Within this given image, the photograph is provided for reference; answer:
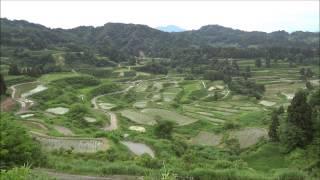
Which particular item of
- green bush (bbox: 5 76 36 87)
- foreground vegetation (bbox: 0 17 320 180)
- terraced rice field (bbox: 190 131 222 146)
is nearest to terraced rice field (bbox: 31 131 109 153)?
foreground vegetation (bbox: 0 17 320 180)

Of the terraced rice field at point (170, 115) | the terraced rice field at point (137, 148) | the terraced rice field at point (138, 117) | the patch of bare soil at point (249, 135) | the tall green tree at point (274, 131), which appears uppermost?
the tall green tree at point (274, 131)

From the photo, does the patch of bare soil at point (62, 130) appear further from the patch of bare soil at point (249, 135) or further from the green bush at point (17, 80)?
the green bush at point (17, 80)

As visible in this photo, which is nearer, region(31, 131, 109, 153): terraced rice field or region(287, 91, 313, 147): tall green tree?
region(31, 131, 109, 153): terraced rice field

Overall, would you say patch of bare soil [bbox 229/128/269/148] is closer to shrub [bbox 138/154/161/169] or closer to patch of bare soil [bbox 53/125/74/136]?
patch of bare soil [bbox 53/125/74/136]

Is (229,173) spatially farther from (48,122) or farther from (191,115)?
(191,115)

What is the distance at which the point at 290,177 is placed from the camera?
16.1 meters

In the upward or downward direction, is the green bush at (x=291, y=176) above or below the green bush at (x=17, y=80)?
above

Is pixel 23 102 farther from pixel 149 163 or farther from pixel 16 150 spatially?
pixel 16 150

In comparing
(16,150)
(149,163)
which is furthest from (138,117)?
(16,150)

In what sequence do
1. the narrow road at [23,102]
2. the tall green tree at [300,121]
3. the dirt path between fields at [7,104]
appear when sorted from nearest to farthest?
the tall green tree at [300,121], the dirt path between fields at [7,104], the narrow road at [23,102]

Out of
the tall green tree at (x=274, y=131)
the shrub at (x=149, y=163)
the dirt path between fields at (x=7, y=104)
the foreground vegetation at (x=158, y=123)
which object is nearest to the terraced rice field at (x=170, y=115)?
the foreground vegetation at (x=158, y=123)

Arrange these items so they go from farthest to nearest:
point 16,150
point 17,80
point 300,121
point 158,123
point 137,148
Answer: point 17,80 < point 158,123 < point 300,121 < point 137,148 < point 16,150

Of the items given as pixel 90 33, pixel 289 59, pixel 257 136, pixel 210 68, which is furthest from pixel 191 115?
pixel 90 33

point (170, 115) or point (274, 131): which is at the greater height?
point (274, 131)
